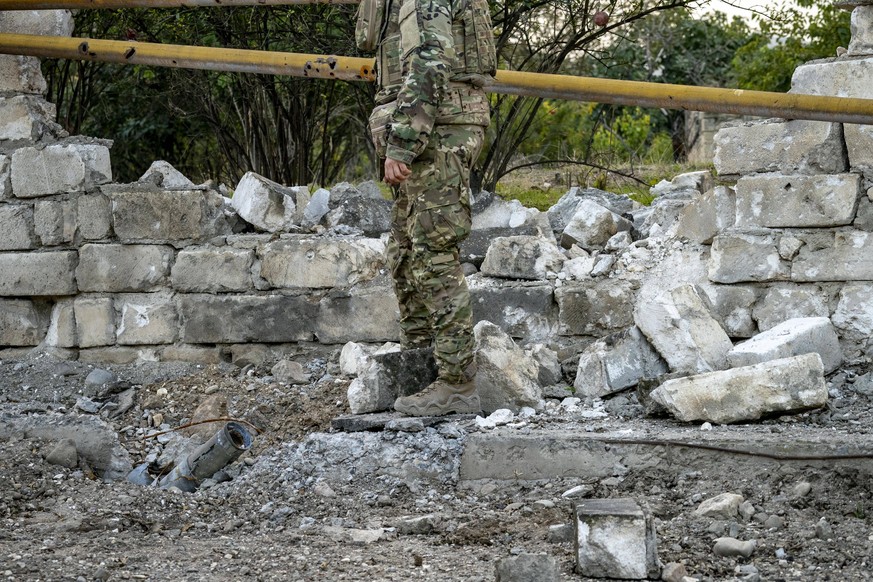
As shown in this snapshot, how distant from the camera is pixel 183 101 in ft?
32.0

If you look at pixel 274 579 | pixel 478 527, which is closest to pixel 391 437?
pixel 478 527

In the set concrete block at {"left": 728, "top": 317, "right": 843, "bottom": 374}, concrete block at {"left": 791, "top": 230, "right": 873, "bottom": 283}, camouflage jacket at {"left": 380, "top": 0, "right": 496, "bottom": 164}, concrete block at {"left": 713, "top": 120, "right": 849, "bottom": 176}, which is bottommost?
concrete block at {"left": 728, "top": 317, "right": 843, "bottom": 374}

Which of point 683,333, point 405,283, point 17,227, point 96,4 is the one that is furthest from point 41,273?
point 683,333

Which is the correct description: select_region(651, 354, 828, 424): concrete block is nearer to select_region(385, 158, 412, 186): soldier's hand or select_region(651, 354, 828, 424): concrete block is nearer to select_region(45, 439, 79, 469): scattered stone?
select_region(385, 158, 412, 186): soldier's hand

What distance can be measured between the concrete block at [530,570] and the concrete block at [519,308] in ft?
8.03

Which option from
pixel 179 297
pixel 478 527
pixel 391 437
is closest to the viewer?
pixel 478 527

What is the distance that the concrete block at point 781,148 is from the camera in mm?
4707

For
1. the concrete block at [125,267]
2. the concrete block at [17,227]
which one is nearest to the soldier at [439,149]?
the concrete block at [125,267]

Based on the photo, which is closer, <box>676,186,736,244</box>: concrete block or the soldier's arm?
the soldier's arm

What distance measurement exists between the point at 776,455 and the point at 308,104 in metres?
5.96

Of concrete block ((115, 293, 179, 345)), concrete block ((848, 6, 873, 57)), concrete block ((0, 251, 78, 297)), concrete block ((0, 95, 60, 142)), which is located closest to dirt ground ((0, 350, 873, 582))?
concrete block ((115, 293, 179, 345))

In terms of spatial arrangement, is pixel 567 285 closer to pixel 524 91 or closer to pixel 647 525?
pixel 524 91

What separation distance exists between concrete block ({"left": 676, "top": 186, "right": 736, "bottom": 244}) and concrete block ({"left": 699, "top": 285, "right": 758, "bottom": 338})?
280 millimetres

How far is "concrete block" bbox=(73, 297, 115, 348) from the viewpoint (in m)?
5.77
